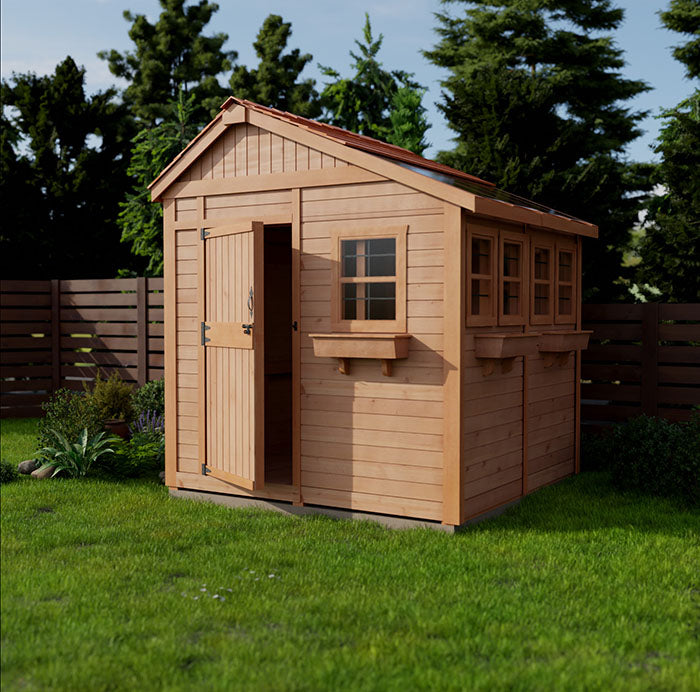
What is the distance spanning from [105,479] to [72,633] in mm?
4358

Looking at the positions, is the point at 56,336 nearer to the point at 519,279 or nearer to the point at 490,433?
the point at 519,279

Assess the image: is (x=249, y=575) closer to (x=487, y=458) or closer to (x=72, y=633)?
(x=72, y=633)

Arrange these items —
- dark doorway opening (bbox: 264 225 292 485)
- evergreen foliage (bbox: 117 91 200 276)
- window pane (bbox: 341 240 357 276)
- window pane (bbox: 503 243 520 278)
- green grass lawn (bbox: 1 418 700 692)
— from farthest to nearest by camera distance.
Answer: evergreen foliage (bbox: 117 91 200 276)
dark doorway opening (bbox: 264 225 292 485)
window pane (bbox: 503 243 520 278)
window pane (bbox: 341 240 357 276)
green grass lawn (bbox: 1 418 700 692)

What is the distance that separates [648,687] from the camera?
4.11 m

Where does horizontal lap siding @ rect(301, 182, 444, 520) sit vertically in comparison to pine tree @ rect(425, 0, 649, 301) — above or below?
below

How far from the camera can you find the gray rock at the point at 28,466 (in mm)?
9023

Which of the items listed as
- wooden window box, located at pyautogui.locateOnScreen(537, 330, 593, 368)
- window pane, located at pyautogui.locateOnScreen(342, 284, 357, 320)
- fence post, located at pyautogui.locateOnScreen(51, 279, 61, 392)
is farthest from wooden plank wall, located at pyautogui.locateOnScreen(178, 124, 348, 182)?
fence post, located at pyautogui.locateOnScreen(51, 279, 61, 392)

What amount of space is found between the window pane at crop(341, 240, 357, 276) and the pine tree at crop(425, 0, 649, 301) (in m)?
5.69

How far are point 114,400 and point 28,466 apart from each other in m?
2.09

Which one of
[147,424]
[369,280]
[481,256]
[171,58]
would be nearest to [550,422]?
[481,256]

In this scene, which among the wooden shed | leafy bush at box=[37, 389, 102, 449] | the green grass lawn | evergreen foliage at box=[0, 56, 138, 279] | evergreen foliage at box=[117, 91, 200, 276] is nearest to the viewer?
the green grass lawn

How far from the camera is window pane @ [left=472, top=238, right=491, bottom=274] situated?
23.2 feet

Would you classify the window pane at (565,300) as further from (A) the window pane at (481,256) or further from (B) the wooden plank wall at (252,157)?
(B) the wooden plank wall at (252,157)

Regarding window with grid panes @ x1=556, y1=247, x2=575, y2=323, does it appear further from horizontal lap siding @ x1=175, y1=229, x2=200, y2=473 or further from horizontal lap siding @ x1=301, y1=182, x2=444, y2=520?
horizontal lap siding @ x1=175, y1=229, x2=200, y2=473
